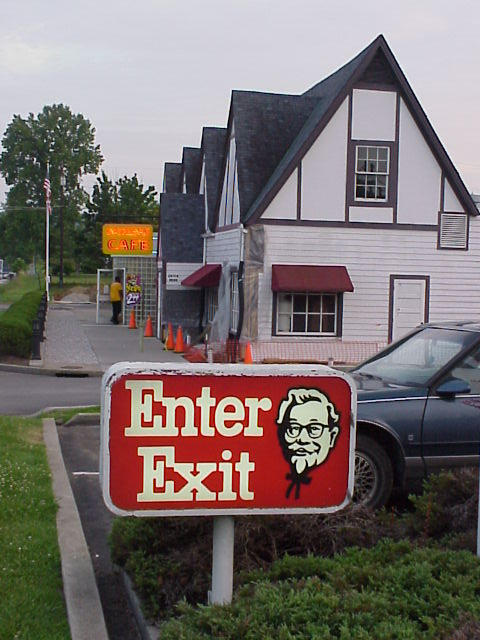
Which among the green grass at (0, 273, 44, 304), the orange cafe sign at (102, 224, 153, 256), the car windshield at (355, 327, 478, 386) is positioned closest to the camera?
the car windshield at (355, 327, 478, 386)

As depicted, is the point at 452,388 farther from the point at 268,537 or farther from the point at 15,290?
Answer: the point at 15,290

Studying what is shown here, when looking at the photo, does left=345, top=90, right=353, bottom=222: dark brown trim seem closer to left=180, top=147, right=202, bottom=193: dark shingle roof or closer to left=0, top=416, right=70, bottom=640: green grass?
left=180, top=147, right=202, bottom=193: dark shingle roof

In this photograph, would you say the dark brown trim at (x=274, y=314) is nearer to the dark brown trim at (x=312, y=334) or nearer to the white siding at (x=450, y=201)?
the dark brown trim at (x=312, y=334)

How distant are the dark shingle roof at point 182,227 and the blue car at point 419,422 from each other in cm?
2240

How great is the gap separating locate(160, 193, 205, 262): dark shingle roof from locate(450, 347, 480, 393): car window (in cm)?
2253

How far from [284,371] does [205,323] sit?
999 inches

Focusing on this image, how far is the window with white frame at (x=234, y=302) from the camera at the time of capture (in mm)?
24016

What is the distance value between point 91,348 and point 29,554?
21332mm

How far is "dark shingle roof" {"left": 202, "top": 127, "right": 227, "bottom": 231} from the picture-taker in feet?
93.7

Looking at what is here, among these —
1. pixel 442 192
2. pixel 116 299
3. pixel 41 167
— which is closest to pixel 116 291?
pixel 116 299

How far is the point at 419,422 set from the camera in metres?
7.38

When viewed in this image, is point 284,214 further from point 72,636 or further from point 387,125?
point 72,636

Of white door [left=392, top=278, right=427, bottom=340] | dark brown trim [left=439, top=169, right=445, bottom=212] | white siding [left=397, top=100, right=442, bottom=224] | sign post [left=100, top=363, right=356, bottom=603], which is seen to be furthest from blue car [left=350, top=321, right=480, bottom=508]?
dark brown trim [left=439, top=169, right=445, bottom=212]

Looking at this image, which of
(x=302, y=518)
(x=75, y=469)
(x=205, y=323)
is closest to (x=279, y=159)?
(x=205, y=323)
